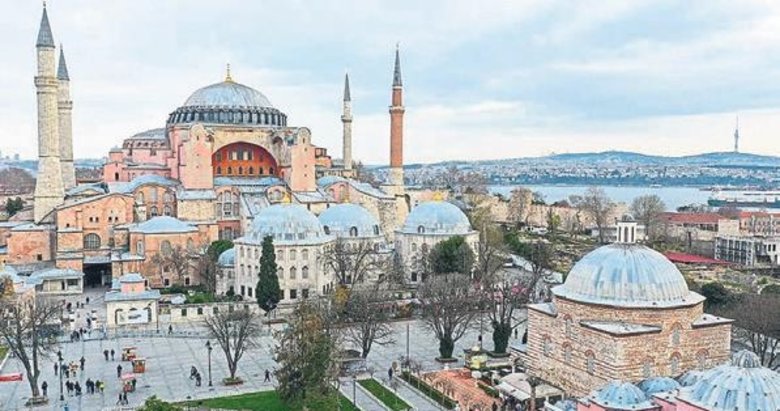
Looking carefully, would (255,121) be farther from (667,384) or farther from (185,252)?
(667,384)

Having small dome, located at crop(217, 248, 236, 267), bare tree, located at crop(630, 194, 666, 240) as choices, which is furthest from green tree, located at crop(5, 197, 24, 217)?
bare tree, located at crop(630, 194, 666, 240)

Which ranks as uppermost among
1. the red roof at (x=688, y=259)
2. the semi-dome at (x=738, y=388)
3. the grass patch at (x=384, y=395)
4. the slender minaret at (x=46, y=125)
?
the slender minaret at (x=46, y=125)

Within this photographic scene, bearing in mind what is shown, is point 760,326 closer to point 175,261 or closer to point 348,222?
point 348,222

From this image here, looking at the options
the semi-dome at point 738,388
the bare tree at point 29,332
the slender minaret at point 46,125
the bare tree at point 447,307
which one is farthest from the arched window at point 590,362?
the slender minaret at point 46,125

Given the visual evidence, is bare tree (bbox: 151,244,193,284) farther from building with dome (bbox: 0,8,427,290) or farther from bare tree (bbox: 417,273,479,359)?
bare tree (bbox: 417,273,479,359)

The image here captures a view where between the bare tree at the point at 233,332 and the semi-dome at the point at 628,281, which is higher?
the semi-dome at the point at 628,281

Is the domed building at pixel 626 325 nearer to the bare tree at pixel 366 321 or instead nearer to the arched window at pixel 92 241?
the bare tree at pixel 366 321

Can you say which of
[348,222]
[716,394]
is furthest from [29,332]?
[716,394]
